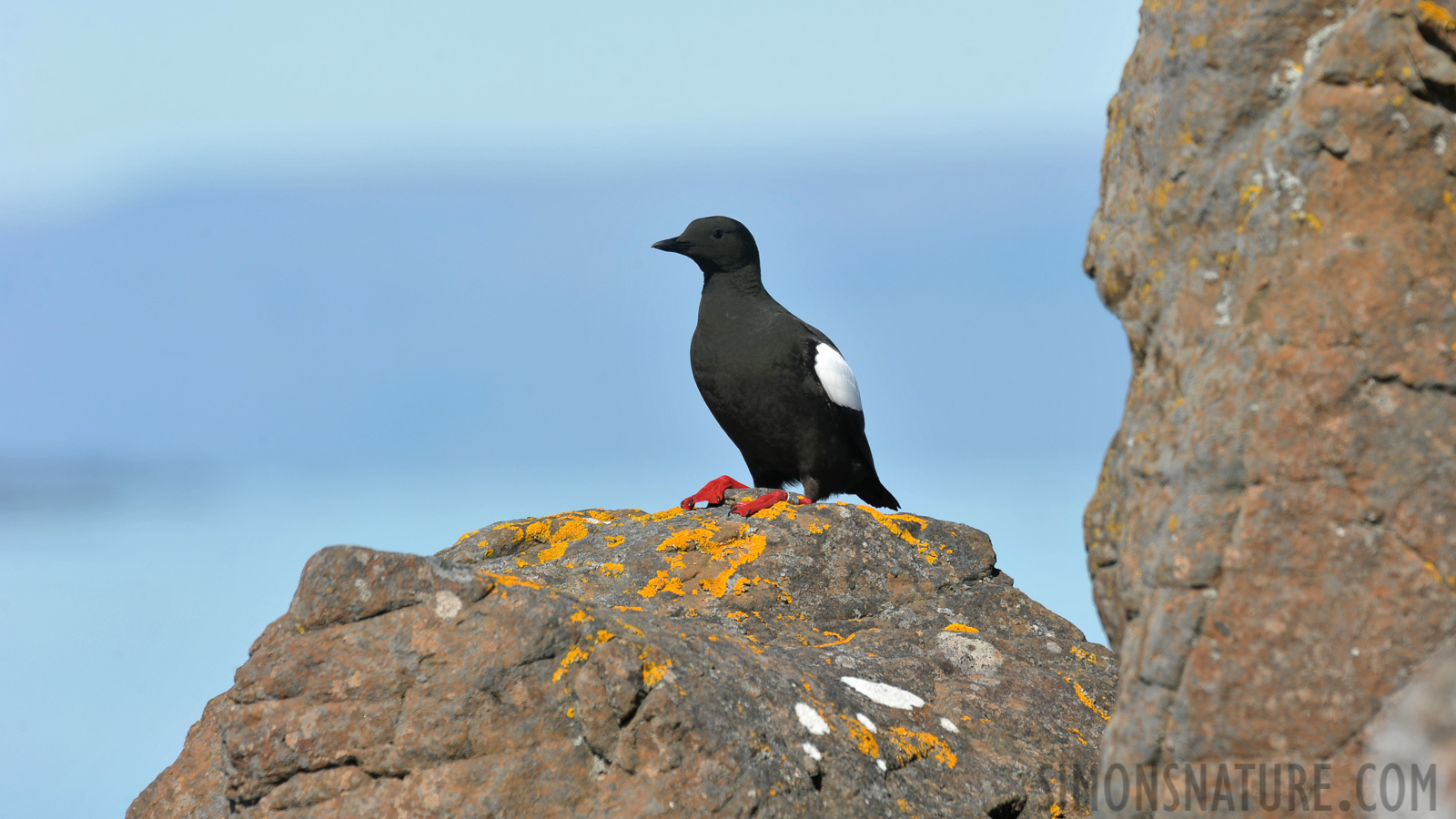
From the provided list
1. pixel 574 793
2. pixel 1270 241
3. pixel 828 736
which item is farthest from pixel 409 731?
pixel 1270 241

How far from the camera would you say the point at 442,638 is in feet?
13.1

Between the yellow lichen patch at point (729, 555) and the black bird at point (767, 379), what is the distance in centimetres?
279

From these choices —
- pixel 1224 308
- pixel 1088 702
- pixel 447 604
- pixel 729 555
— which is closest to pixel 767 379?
pixel 729 555

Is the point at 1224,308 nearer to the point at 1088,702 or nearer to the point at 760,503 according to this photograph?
the point at 1088,702

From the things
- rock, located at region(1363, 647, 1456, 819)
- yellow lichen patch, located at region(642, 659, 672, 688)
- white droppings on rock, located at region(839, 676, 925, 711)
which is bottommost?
rock, located at region(1363, 647, 1456, 819)

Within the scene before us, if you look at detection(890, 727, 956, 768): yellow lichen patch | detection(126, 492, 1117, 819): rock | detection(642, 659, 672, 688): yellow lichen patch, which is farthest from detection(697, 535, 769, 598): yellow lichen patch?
detection(642, 659, 672, 688): yellow lichen patch

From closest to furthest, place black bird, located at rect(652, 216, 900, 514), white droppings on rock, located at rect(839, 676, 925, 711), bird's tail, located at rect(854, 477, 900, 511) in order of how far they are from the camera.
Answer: white droppings on rock, located at rect(839, 676, 925, 711) → black bird, located at rect(652, 216, 900, 514) → bird's tail, located at rect(854, 477, 900, 511)

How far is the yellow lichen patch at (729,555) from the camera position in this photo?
5.97 meters

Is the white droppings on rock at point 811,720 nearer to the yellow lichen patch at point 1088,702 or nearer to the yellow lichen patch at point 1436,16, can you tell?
the yellow lichen patch at point 1088,702

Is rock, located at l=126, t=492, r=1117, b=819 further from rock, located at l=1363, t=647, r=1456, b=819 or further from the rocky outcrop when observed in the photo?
rock, located at l=1363, t=647, r=1456, b=819

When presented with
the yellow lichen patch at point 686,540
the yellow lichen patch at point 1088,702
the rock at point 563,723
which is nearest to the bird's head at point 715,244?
the yellow lichen patch at point 686,540

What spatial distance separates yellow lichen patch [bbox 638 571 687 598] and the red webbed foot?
0.91m

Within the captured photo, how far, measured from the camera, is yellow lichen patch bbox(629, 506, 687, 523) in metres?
7.06

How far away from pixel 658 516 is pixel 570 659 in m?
3.30
